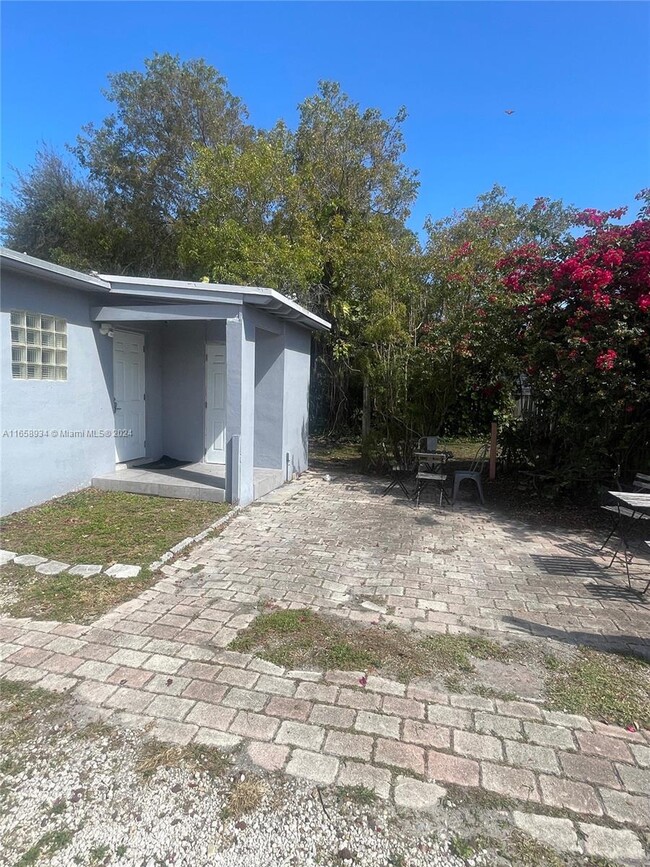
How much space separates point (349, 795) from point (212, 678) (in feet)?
3.69

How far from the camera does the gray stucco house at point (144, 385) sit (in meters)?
5.99

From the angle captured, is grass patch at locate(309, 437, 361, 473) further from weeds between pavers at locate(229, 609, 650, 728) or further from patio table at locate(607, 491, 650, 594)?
weeds between pavers at locate(229, 609, 650, 728)

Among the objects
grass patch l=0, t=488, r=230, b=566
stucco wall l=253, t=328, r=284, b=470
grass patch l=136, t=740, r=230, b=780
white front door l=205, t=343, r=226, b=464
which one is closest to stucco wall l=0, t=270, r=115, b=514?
grass patch l=0, t=488, r=230, b=566

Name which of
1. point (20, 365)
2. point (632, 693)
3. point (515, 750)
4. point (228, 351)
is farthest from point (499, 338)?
point (20, 365)

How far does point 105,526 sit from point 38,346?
99.7 inches

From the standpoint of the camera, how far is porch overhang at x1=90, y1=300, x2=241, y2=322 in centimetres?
659

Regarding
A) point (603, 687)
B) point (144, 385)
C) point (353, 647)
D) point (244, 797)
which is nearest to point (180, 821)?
point (244, 797)

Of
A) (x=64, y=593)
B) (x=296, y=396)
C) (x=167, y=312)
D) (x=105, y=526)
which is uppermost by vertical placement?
(x=167, y=312)

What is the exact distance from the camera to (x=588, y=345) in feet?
20.0

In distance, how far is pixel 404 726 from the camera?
257 centimetres

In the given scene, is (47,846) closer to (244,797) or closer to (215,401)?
(244,797)

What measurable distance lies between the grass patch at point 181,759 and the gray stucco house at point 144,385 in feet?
14.8

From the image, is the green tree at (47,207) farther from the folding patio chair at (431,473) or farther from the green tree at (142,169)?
the folding patio chair at (431,473)

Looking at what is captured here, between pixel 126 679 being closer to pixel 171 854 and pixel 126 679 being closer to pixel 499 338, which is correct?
pixel 171 854
